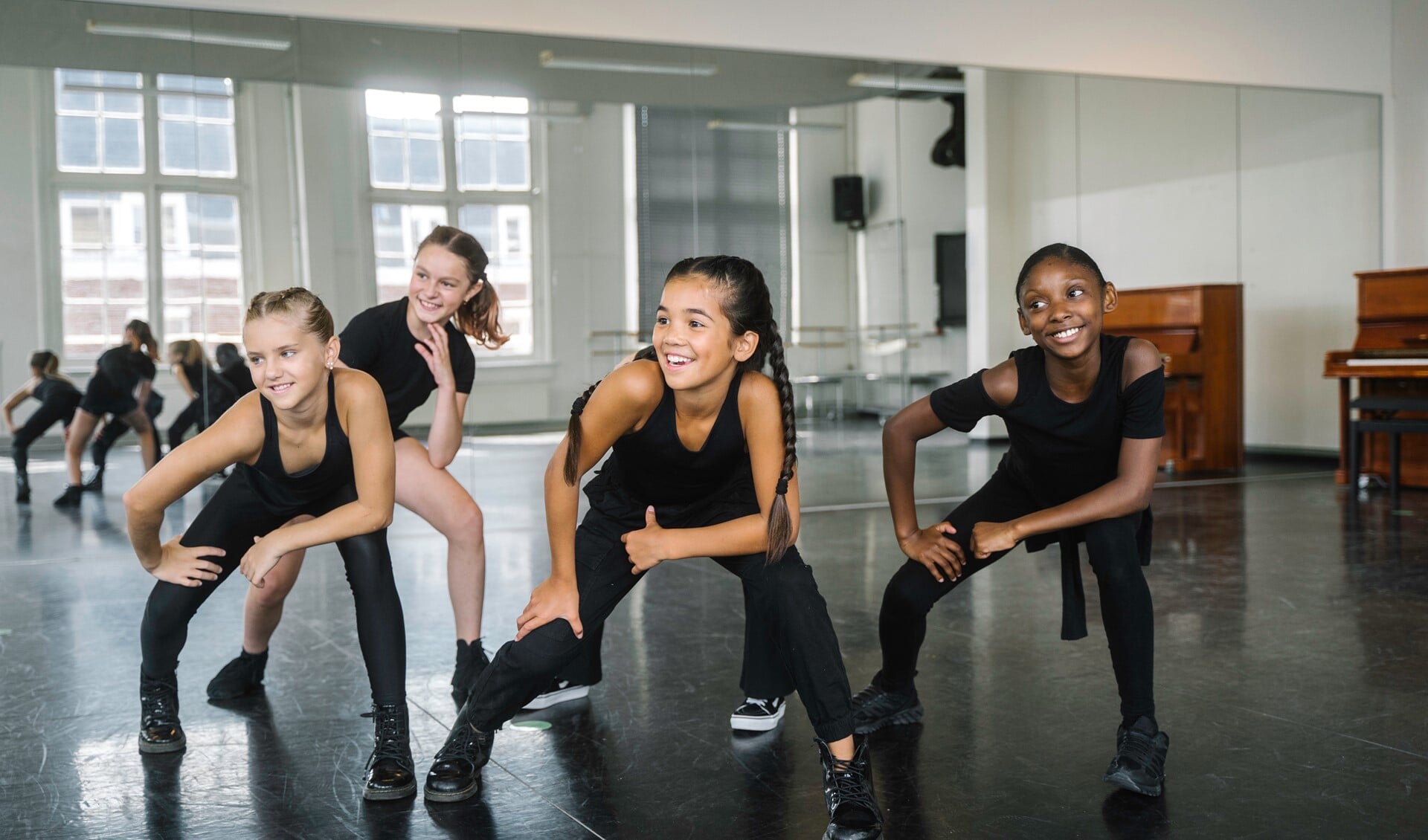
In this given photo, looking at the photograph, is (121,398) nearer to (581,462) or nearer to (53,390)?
(53,390)

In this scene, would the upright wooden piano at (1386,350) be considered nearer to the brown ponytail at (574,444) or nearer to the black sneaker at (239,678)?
the brown ponytail at (574,444)

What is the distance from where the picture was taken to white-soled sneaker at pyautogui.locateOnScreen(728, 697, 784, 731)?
8.08 feet

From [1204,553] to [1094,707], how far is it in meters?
2.25

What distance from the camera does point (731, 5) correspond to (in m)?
5.85

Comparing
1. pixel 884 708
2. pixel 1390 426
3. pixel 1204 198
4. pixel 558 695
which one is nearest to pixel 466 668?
pixel 558 695

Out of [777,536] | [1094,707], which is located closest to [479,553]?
[777,536]

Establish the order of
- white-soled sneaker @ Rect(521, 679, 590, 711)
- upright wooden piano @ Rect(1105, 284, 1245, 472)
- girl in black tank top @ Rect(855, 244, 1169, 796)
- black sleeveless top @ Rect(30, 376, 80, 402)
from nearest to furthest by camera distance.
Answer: girl in black tank top @ Rect(855, 244, 1169, 796) → white-soled sneaker @ Rect(521, 679, 590, 711) → black sleeveless top @ Rect(30, 376, 80, 402) → upright wooden piano @ Rect(1105, 284, 1245, 472)

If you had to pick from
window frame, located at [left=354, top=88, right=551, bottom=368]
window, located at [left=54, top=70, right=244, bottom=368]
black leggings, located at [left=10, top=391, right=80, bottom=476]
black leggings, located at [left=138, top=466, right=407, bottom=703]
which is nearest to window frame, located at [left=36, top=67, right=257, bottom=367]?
window, located at [left=54, top=70, right=244, bottom=368]

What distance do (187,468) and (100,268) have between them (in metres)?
3.51

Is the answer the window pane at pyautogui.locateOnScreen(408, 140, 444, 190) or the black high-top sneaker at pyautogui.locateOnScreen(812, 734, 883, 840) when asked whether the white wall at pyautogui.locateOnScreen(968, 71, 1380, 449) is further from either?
the black high-top sneaker at pyautogui.locateOnScreen(812, 734, 883, 840)

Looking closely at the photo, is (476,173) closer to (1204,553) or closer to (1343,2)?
(1204,553)

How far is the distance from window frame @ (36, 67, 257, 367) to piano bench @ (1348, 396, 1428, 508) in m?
5.36

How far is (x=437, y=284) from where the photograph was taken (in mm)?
2729

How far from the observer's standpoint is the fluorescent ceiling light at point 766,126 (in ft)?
19.2
